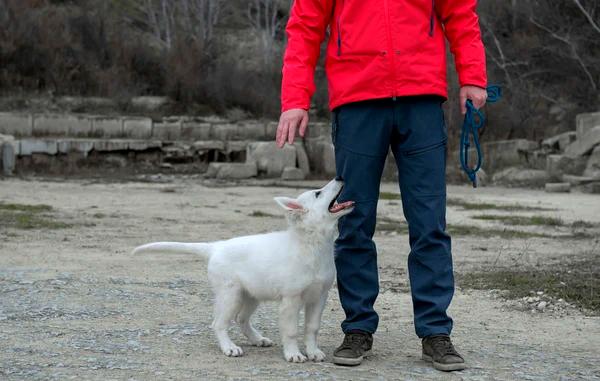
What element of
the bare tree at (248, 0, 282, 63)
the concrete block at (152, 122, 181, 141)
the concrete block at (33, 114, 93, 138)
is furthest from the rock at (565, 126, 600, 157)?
the bare tree at (248, 0, 282, 63)

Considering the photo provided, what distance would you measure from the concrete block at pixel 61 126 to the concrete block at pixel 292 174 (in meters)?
6.78

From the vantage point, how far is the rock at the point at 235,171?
21.9m

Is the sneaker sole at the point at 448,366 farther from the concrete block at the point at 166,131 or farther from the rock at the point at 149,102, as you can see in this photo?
the rock at the point at 149,102

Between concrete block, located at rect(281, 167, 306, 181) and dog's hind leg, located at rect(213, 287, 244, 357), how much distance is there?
56.8ft

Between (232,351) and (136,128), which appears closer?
(232,351)

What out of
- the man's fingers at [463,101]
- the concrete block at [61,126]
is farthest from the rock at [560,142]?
the man's fingers at [463,101]

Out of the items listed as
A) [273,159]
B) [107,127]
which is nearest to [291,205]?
[273,159]

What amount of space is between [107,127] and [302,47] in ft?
73.6

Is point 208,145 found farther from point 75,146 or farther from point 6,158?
point 6,158

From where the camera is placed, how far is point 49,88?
1134 inches

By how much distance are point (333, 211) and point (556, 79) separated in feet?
93.7

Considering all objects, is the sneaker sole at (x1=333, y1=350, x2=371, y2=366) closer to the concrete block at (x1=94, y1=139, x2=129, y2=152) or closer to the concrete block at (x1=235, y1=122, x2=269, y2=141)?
the concrete block at (x1=94, y1=139, x2=129, y2=152)

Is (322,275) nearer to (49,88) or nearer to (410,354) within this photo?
(410,354)

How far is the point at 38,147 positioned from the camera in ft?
76.0
